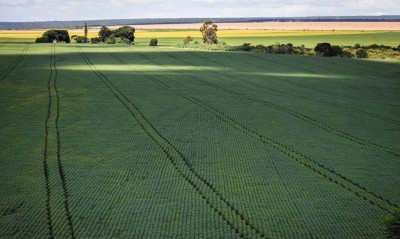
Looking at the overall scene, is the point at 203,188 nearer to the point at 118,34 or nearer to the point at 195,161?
the point at 195,161

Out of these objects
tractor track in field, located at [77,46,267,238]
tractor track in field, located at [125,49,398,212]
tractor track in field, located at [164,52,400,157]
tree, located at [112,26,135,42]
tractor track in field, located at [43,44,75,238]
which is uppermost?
tree, located at [112,26,135,42]

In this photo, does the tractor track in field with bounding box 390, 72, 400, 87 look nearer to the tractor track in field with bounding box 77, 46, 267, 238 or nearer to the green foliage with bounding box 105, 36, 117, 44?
the tractor track in field with bounding box 77, 46, 267, 238

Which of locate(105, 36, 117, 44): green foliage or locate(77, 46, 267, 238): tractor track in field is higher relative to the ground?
locate(105, 36, 117, 44): green foliage

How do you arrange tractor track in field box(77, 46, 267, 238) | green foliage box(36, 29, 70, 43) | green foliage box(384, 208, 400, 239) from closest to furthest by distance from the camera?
green foliage box(384, 208, 400, 239) → tractor track in field box(77, 46, 267, 238) → green foliage box(36, 29, 70, 43)

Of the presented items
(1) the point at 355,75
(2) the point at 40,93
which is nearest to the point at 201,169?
(2) the point at 40,93

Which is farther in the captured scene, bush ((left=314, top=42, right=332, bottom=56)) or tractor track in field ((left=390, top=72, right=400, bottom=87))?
bush ((left=314, top=42, right=332, bottom=56))

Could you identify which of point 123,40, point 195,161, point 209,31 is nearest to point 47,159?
point 195,161

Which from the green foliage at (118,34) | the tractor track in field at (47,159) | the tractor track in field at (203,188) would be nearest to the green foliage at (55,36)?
the green foliage at (118,34)

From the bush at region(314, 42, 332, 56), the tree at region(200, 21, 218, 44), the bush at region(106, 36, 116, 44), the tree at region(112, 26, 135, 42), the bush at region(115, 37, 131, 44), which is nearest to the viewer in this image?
the bush at region(314, 42, 332, 56)

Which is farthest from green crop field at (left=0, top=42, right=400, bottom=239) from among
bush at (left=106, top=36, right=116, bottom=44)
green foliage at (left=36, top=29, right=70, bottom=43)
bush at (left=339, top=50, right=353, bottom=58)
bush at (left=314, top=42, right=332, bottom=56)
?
green foliage at (left=36, top=29, right=70, bottom=43)
